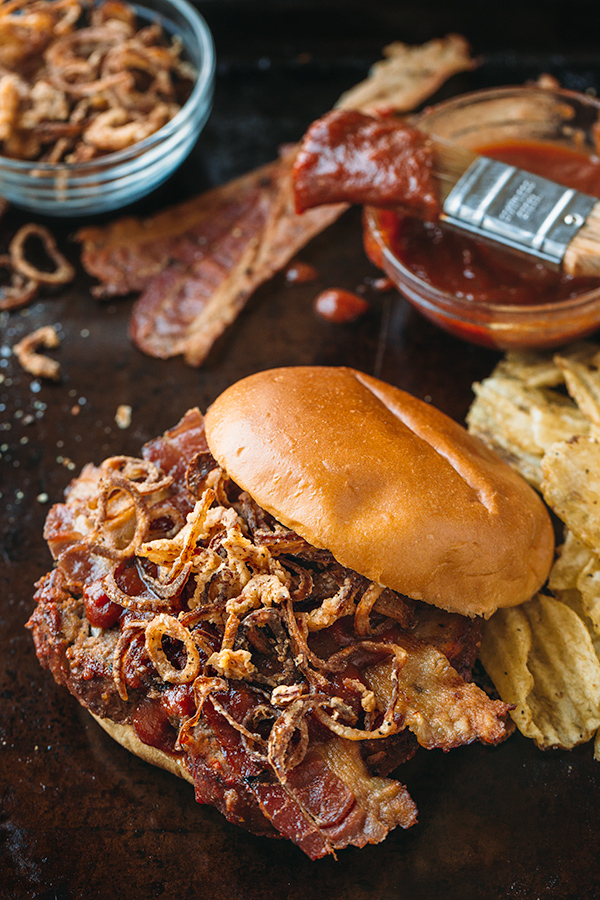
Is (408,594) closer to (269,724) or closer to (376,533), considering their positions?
(376,533)

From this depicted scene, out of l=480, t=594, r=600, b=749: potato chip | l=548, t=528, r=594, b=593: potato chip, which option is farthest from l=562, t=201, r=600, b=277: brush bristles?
l=480, t=594, r=600, b=749: potato chip

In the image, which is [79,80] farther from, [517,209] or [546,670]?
[546,670]

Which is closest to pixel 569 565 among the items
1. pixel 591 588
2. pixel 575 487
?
pixel 591 588

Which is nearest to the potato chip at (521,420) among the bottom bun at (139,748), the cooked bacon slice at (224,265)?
the cooked bacon slice at (224,265)

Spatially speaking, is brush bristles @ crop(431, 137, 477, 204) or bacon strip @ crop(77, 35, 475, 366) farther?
bacon strip @ crop(77, 35, 475, 366)

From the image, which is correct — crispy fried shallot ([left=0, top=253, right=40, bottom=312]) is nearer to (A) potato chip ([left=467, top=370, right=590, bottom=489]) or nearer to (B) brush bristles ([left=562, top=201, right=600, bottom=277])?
(A) potato chip ([left=467, top=370, right=590, bottom=489])

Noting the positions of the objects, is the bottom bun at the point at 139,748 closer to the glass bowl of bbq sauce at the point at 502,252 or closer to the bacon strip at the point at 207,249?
the bacon strip at the point at 207,249
